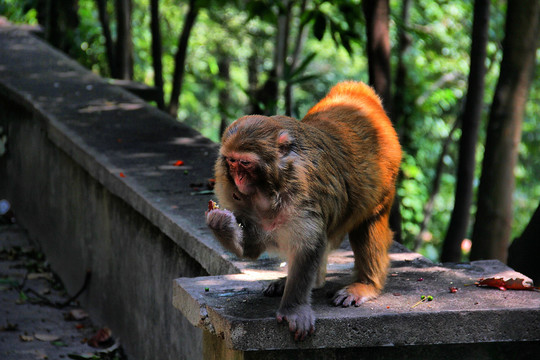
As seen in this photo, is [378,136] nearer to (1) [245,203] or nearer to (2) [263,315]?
(1) [245,203]

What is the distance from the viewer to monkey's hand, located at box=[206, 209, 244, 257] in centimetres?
287

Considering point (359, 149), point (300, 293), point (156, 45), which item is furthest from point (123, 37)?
point (300, 293)

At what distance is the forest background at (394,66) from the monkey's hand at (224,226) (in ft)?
6.70

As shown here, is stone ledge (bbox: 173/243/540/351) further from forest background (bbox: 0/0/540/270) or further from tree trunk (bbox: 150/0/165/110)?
tree trunk (bbox: 150/0/165/110)

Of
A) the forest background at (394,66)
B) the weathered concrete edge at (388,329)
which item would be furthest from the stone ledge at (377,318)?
the forest background at (394,66)

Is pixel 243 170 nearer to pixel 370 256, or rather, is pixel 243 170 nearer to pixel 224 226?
pixel 224 226

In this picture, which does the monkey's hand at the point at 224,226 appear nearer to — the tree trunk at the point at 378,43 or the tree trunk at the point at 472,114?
the tree trunk at the point at 378,43

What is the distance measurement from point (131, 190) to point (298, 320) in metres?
2.25

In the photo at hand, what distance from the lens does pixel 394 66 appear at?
42.0 feet

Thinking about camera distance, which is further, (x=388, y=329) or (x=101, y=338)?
(x=101, y=338)

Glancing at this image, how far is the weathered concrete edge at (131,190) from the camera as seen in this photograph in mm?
3791

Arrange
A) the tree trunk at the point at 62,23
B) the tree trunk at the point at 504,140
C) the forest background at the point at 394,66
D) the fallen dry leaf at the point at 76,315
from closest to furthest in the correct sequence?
1. the tree trunk at the point at 504,140
2. the forest background at the point at 394,66
3. the fallen dry leaf at the point at 76,315
4. the tree trunk at the point at 62,23

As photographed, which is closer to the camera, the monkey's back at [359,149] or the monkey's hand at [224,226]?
the monkey's hand at [224,226]

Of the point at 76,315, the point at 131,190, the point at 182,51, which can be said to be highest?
the point at 182,51
